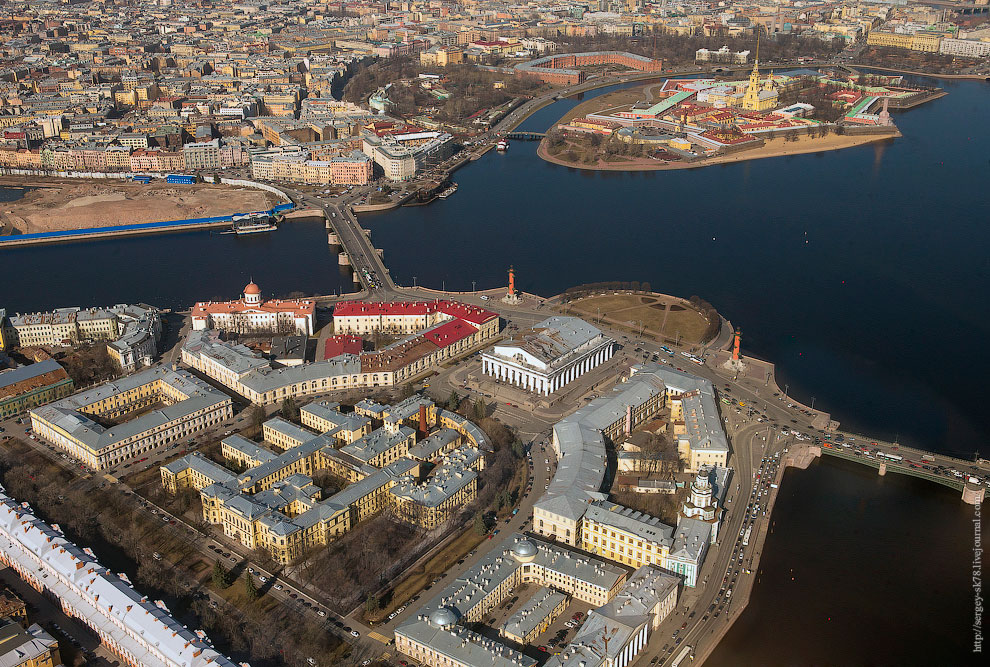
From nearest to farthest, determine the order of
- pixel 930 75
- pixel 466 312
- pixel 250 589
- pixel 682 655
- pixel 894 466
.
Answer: pixel 682 655 → pixel 250 589 → pixel 894 466 → pixel 466 312 → pixel 930 75

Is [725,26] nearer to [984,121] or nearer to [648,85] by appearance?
[648,85]

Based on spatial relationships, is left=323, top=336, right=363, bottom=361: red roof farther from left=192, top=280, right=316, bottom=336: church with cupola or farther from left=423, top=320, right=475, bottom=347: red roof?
left=423, top=320, right=475, bottom=347: red roof

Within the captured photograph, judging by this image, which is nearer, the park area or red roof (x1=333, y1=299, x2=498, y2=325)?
red roof (x1=333, y1=299, x2=498, y2=325)

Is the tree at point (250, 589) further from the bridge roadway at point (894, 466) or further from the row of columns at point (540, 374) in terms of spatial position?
the bridge roadway at point (894, 466)

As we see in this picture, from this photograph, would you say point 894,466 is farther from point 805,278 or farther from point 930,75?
point 930,75

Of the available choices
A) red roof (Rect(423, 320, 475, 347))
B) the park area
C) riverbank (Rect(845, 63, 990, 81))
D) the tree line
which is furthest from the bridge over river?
riverbank (Rect(845, 63, 990, 81))

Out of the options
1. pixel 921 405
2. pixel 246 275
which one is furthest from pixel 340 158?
pixel 921 405

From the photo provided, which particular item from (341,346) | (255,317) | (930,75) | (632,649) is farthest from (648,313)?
(930,75)
